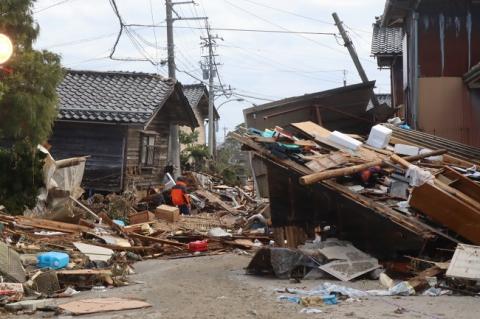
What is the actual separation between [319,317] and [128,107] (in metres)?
13.4

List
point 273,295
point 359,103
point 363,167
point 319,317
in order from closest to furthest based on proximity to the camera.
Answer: point 319,317, point 273,295, point 363,167, point 359,103

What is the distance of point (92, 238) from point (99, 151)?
721 centimetres

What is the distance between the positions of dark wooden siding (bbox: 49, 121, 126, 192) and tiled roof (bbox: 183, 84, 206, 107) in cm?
1961

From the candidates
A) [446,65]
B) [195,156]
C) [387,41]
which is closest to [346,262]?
[446,65]

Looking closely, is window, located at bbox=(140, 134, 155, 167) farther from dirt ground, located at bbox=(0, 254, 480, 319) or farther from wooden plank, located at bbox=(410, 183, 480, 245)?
wooden plank, located at bbox=(410, 183, 480, 245)

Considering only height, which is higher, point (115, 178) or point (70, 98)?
point (70, 98)

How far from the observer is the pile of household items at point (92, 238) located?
826 centimetres

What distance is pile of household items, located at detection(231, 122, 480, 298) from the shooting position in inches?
329

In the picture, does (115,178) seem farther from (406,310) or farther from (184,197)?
(406,310)

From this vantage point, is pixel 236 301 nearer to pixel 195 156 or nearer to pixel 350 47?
pixel 350 47

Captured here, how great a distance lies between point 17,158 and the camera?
13867 millimetres

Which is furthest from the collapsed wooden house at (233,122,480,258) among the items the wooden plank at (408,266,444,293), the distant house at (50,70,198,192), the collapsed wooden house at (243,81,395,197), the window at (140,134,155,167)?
the window at (140,134,155,167)

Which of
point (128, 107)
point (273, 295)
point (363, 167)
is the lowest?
point (273, 295)

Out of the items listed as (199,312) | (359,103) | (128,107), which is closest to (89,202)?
(128,107)
